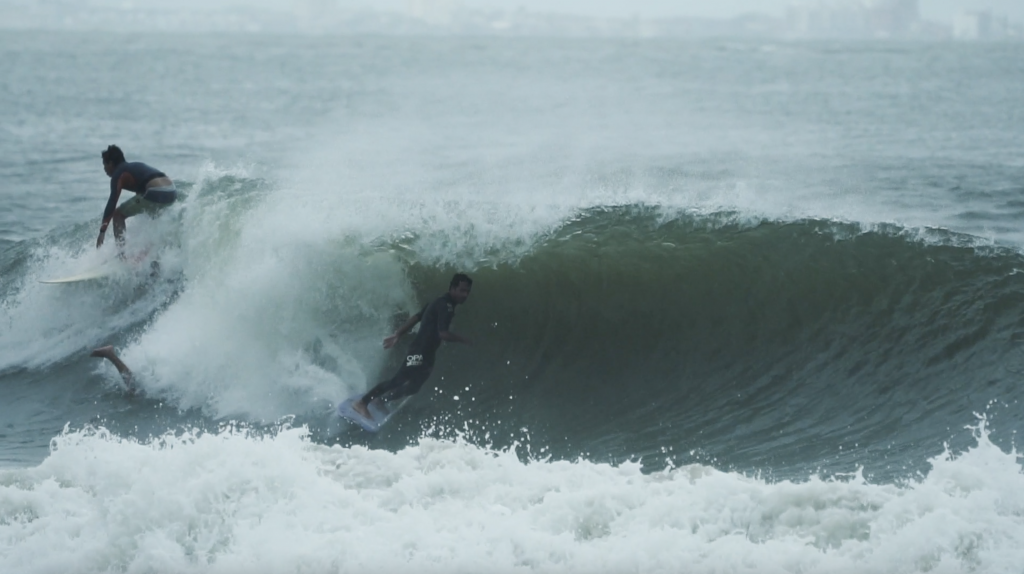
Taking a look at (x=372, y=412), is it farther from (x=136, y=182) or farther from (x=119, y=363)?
(x=136, y=182)

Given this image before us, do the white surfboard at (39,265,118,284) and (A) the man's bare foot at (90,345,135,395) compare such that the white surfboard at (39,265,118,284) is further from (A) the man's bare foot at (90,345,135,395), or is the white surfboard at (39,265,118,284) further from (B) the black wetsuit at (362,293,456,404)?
(B) the black wetsuit at (362,293,456,404)

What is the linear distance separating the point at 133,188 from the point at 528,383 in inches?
167

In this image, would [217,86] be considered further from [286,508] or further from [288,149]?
[286,508]

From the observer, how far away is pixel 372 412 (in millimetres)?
8648

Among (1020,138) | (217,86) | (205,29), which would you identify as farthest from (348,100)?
(205,29)

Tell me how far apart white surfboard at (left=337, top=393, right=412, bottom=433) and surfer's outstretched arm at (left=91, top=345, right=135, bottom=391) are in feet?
6.68

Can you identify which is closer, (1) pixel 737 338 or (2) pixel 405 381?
(2) pixel 405 381

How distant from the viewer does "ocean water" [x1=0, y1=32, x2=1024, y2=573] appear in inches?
248

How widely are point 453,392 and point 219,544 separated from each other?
3.28 metres

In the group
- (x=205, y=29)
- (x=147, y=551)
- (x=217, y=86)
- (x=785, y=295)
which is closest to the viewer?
(x=147, y=551)

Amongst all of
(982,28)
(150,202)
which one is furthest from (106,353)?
(982,28)

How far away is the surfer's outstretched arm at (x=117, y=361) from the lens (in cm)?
921

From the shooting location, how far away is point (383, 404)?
8742 millimetres

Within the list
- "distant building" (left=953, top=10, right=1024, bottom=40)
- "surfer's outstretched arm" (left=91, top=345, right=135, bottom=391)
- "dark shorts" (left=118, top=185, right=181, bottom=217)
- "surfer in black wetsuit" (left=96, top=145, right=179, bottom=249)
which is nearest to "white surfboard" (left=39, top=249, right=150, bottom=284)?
"surfer in black wetsuit" (left=96, top=145, right=179, bottom=249)
